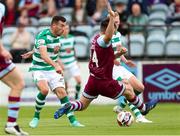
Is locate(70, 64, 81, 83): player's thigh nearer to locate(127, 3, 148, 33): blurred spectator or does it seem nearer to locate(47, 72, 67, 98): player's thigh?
locate(127, 3, 148, 33): blurred spectator

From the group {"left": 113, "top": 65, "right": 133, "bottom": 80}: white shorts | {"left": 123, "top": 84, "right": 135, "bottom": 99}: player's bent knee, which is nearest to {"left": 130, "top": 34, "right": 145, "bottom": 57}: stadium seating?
{"left": 113, "top": 65, "right": 133, "bottom": 80}: white shorts

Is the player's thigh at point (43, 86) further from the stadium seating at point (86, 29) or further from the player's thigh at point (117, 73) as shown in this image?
the stadium seating at point (86, 29)

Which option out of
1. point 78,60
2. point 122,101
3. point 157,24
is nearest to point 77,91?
point 78,60

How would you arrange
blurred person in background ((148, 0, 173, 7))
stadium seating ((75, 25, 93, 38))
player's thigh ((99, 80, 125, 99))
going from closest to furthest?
player's thigh ((99, 80, 125, 99))
stadium seating ((75, 25, 93, 38))
blurred person in background ((148, 0, 173, 7))

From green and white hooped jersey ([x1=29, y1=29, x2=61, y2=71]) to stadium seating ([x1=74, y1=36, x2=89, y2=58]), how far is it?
27.2 ft

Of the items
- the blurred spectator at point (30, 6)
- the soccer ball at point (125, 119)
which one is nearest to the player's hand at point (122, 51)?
the soccer ball at point (125, 119)

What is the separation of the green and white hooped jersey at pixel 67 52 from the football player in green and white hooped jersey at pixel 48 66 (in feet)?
21.3

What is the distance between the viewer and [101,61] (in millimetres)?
14852

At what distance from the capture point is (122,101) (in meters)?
17.5

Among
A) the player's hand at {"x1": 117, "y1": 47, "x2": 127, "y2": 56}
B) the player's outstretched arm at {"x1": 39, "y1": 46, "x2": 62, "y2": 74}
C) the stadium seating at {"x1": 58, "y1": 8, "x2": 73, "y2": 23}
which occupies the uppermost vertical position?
the player's hand at {"x1": 117, "y1": 47, "x2": 127, "y2": 56}

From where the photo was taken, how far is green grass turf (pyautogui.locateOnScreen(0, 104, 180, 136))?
45.8 ft

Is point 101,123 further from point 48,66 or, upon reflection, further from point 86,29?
point 86,29

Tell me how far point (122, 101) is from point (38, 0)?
31.5 feet

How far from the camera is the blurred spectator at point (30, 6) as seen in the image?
26016 millimetres
